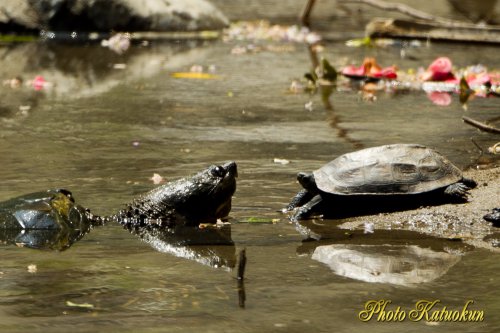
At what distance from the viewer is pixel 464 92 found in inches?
478

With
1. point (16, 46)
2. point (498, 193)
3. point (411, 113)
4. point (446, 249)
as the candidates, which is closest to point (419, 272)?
point (446, 249)

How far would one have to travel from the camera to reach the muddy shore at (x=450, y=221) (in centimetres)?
651

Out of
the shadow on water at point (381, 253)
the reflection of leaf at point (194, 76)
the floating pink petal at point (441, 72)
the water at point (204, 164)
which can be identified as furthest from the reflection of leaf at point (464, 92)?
the shadow on water at point (381, 253)

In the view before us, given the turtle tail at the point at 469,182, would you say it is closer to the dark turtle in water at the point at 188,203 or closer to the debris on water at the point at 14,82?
the dark turtle in water at the point at 188,203

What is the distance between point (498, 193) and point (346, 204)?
37.2 inches

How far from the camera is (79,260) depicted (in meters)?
6.05

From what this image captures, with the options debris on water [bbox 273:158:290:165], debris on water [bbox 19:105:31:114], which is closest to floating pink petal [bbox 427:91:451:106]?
debris on water [bbox 273:158:290:165]

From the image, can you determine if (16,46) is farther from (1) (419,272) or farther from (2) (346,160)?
(1) (419,272)

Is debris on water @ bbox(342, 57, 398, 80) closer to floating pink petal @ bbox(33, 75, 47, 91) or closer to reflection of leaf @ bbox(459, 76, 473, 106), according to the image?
reflection of leaf @ bbox(459, 76, 473, 106)

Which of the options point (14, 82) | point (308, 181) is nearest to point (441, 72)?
point (14, 82)

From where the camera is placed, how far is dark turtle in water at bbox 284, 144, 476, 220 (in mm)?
6887

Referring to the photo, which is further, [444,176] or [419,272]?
[444,176]

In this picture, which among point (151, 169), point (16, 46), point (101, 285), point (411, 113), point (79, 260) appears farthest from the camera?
point (16, 46)

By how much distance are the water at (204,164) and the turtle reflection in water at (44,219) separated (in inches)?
5.0
